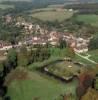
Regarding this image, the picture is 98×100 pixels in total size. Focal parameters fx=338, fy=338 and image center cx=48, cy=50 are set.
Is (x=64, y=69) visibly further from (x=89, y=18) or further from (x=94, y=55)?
(x=89, y=18)

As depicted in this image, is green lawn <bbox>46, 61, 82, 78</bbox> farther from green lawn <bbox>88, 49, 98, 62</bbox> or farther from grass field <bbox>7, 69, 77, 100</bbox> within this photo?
green lawn <bbox>88, 49, 98, 62</bbox>

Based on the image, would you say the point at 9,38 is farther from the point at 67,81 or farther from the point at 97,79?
the point at 97,79

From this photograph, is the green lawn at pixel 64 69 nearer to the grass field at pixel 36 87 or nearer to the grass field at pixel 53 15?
the grass field at pixel 36 87

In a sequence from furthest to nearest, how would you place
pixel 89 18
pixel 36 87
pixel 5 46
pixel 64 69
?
pixel 89 18 < pixel 5 46 < pixel 64 69 < pixel 36 87

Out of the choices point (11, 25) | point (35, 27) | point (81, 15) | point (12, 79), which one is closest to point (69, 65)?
point (12, 79)

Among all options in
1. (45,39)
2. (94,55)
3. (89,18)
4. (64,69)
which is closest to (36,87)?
(64,69)

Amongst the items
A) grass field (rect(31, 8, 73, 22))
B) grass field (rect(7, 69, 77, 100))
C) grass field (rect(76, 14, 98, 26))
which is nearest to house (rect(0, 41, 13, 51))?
grass field (rect(7, 69, 77, 100))
